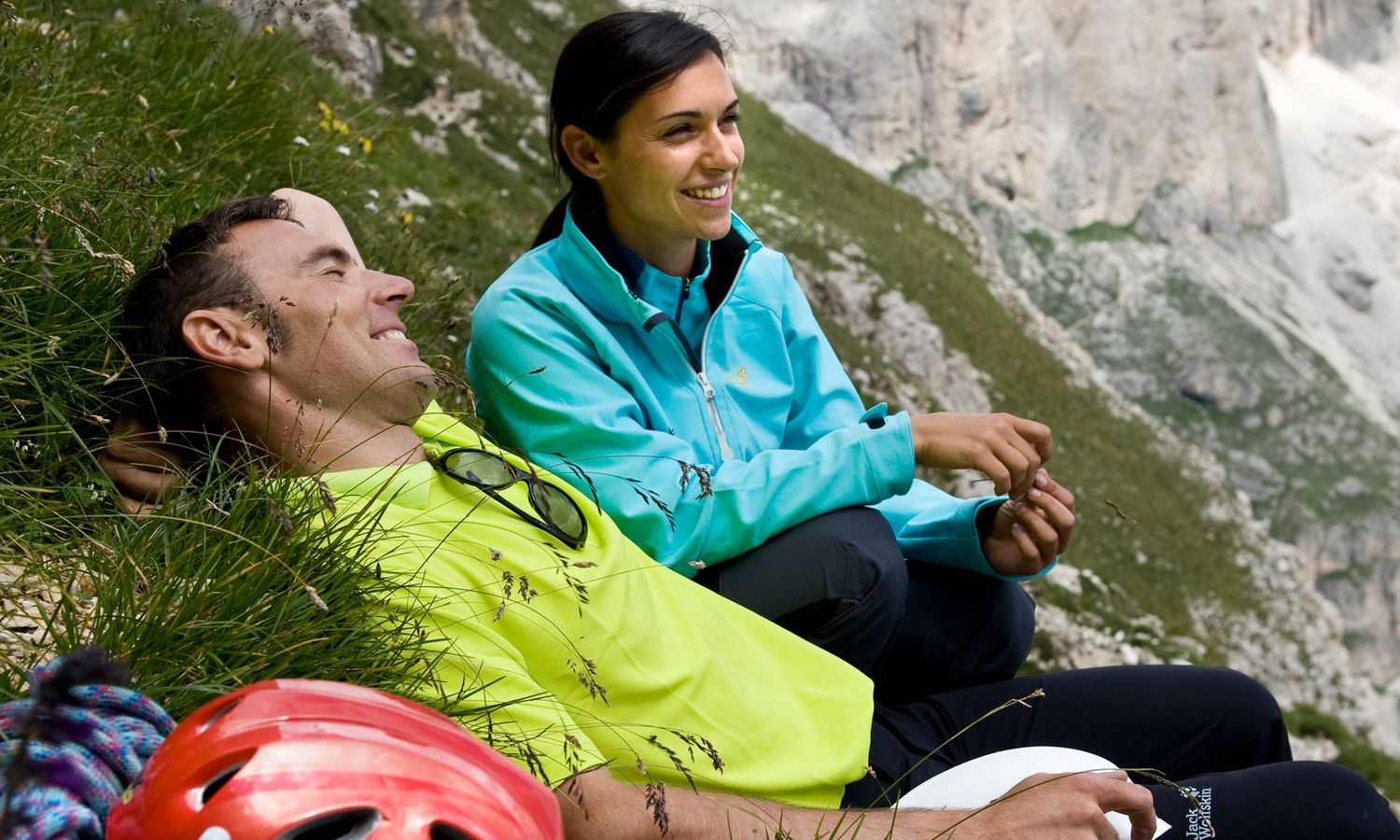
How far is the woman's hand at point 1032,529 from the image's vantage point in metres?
3.54

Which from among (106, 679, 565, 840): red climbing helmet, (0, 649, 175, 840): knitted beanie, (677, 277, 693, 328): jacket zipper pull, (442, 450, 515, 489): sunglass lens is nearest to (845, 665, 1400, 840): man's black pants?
(442, 450, 515, 489): sunglass lens

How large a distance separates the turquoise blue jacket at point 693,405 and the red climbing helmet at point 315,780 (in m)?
1.34

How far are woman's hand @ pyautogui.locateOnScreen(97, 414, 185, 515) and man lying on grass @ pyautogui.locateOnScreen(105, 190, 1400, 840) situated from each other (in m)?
0.01

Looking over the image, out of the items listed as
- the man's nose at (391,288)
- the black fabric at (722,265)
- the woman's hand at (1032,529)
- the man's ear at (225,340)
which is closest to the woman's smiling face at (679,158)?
the black fabric at (722,265)

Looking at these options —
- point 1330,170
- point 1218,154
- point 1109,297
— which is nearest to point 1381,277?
point 1330,170

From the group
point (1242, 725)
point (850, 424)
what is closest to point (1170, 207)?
point (850, 424)

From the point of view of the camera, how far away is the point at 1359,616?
375ft

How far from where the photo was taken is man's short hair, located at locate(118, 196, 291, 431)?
10.1 feet

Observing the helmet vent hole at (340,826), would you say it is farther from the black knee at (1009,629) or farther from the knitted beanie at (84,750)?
the black knee at (1009,629)

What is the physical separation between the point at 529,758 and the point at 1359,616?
129997 millimetres

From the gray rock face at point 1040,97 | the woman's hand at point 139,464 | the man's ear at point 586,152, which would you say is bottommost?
the gray rock face at point 1040,97

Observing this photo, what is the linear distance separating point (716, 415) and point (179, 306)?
5.32 feet

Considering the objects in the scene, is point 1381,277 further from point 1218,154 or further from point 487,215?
point 487,215

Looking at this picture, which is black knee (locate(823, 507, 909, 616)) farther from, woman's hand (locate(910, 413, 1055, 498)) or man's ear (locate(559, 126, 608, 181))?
man's ear (locate(559, 126, 608, 181))
